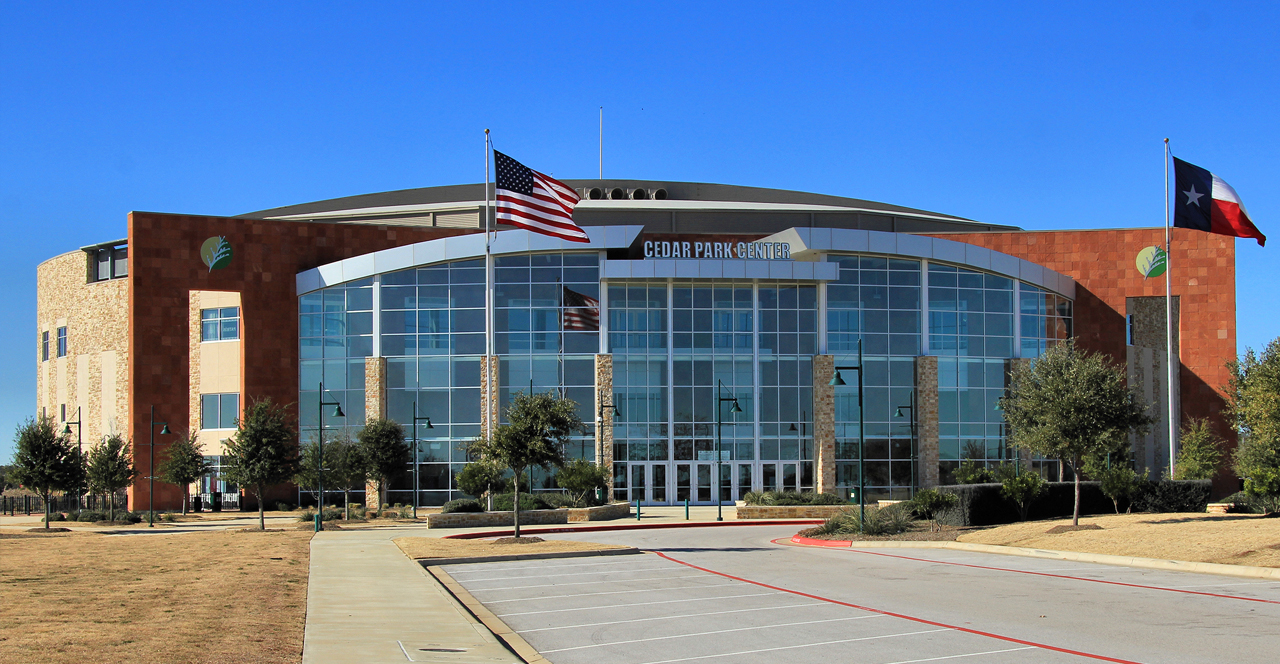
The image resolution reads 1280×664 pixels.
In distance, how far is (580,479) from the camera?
4412cm

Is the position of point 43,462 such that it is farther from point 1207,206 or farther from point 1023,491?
point 1207,206

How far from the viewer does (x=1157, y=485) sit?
3397cm

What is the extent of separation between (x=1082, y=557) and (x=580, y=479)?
24326 mm

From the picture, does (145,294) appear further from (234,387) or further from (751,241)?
(751,241)

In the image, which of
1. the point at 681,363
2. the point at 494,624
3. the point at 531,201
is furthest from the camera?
the point at 681,363

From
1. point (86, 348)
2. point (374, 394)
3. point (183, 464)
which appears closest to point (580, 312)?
point (374, 394)

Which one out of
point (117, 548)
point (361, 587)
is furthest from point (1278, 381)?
point (117, 548)

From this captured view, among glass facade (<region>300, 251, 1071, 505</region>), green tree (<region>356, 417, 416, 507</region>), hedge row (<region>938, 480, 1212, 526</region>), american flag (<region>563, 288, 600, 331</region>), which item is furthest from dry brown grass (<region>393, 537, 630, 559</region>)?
american flag (<region>563, 288, 600, 331</region>)

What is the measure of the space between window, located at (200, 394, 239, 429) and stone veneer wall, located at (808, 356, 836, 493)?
29128mm

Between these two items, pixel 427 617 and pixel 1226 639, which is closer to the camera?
pixel 1226 639

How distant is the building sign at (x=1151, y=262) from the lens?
53656 mm

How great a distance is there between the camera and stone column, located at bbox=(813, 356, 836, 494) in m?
50.1

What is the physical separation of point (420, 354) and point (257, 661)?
41.1 meters

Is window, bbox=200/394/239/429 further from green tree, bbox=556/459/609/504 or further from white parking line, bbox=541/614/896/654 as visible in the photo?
white parking line, bbox=541/614/896/654
